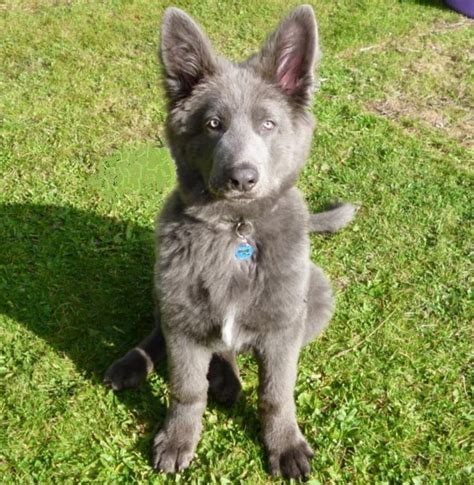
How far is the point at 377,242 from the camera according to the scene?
4523mm

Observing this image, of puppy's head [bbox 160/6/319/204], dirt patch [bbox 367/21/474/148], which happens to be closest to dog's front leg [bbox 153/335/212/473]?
puppy's head [bbox 160/6/319/204]

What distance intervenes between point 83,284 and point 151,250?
1.92ft

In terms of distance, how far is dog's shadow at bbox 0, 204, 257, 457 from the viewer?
12.0 ft

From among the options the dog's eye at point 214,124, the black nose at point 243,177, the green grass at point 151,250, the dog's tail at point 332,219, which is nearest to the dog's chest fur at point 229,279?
the black nose at point 243,177

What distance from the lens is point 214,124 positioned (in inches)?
108

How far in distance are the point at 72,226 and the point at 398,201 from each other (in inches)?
105

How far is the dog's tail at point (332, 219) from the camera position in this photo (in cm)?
432

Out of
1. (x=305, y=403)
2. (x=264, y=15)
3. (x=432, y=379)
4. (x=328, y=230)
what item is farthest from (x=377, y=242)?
(x=264, y=15)

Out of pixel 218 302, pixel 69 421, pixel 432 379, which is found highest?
pixel 218 302

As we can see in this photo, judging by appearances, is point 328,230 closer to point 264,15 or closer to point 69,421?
point 69,421

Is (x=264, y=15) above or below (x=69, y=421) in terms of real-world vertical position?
above

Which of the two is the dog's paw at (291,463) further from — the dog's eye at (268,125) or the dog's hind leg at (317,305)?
the dog's eye at (268,125)

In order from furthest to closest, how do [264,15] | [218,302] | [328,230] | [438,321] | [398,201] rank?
1. [264,15]
2. [398,201]
3. [328,230]
4. [438,321]
5. [218,302]

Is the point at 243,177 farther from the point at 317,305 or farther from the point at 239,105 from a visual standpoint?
the point at 317,305
